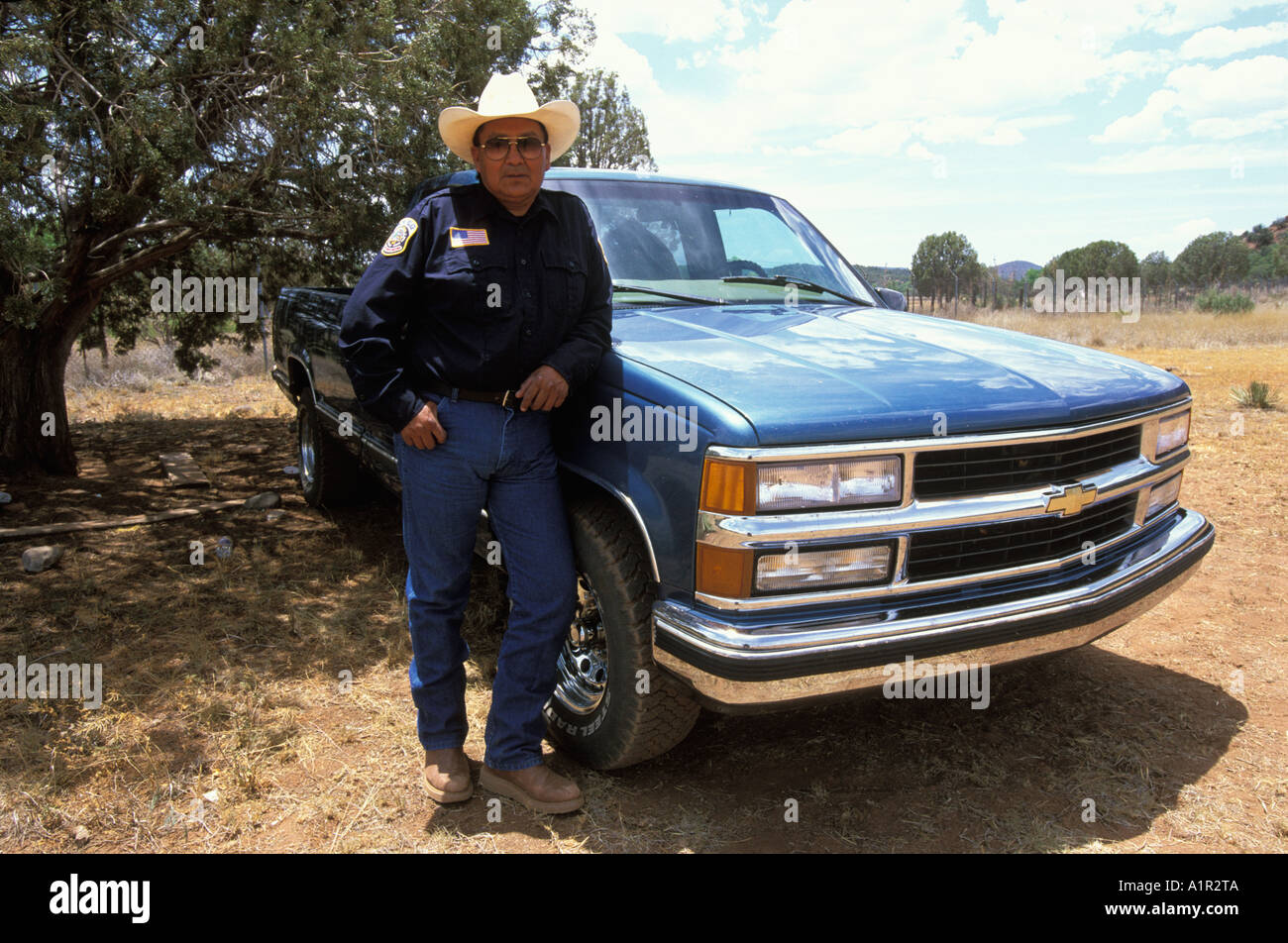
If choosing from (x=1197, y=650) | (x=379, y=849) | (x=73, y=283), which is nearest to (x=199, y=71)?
(x=73, y=283)

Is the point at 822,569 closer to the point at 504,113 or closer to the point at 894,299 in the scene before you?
the point at 504,113

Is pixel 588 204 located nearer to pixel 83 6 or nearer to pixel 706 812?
pixel 706 812

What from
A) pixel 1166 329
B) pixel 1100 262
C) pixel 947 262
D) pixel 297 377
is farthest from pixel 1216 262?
pixel 297 377

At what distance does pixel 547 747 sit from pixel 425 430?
1303 millimetres

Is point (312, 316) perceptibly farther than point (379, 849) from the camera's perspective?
Yes

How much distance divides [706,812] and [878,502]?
1148mm

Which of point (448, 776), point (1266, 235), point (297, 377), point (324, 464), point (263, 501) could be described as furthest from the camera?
A: point (1266, 235)

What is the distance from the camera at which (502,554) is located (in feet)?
9.42

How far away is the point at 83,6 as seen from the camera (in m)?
4.49

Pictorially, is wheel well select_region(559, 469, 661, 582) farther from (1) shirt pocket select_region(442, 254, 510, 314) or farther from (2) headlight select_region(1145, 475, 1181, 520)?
(2) headlight select_region(1145, 475, 1181, 520)

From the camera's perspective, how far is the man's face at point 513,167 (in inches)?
105

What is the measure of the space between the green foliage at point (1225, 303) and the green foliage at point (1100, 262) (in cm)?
1686

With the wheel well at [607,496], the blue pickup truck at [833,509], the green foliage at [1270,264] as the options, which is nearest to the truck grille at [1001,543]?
the blue pickup truck at [833,509]

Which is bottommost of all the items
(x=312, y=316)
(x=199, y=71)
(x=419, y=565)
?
(x=419, y=565)
